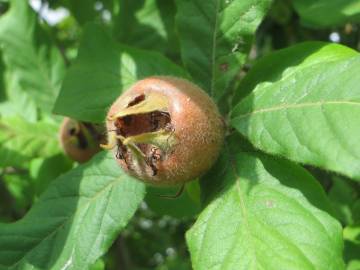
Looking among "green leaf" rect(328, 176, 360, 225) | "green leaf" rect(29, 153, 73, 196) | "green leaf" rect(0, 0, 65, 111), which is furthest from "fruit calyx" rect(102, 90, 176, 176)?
"green leaf" rect(328, 176, 360, 225)

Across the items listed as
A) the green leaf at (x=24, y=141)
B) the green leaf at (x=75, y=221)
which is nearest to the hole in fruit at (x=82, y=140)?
the green leaf at (x=24, y=141)

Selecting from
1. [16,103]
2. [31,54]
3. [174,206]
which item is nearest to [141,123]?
[174,206]

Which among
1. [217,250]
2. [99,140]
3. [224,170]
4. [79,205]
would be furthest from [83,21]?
[217,250]

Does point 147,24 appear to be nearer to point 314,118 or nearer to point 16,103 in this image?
point 16,103

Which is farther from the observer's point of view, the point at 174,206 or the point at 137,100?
the point at 174,206

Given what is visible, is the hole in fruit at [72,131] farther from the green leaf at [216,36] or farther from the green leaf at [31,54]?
the green leaf at [216,36]

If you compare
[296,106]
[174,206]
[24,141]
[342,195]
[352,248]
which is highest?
[296,106]
